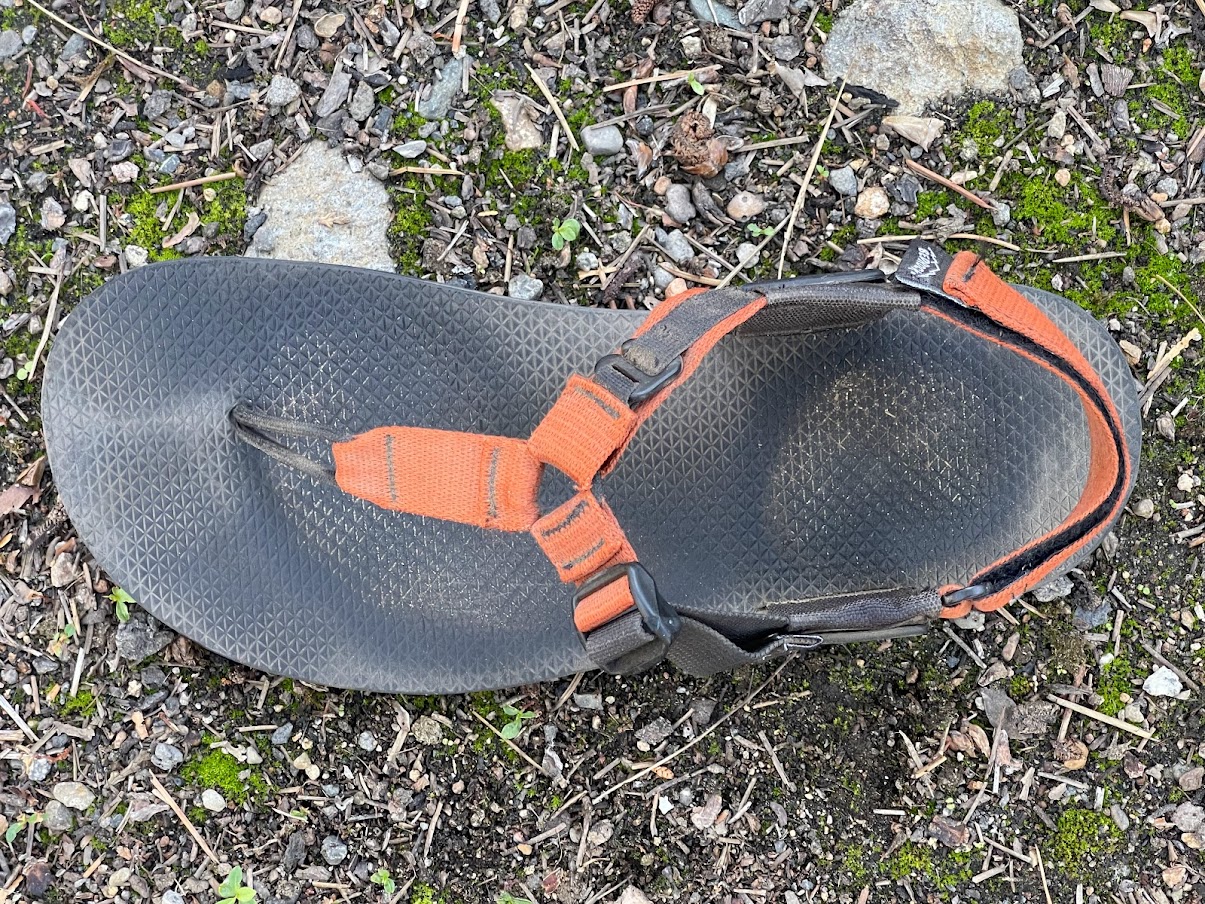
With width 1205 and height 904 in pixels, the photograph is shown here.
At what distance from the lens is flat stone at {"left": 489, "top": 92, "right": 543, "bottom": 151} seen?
198cm

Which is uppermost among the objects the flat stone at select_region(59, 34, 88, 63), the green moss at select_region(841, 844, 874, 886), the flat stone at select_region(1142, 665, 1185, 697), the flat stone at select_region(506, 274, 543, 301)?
the flat stone at select_region(59, 34, 88, 63)

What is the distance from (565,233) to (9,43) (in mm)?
1174

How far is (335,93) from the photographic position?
1.98 metres

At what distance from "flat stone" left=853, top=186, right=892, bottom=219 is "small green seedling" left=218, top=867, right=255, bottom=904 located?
181 centimetres

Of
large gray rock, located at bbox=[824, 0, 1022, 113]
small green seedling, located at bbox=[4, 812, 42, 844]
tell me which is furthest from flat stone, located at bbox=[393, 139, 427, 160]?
small green seedling, located at bbox=[4, 812, 42, 844]

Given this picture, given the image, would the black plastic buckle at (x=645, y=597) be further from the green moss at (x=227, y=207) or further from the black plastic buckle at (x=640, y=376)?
the green moss at (x=227, y=207)

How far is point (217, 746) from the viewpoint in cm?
197

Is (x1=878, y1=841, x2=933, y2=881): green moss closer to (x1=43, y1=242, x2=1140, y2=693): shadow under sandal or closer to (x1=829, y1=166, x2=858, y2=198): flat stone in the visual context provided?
(x1=43, y1=242, x2=1140, y2=693): shadow under sandal

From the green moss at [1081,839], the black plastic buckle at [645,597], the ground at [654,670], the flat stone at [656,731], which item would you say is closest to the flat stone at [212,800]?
the ground at [654,670]

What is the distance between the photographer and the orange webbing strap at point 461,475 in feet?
4.81

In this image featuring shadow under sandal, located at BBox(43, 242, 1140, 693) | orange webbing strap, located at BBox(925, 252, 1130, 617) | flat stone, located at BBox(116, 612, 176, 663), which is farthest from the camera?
flat stone, located at BBox(116, 612, 176, 663)

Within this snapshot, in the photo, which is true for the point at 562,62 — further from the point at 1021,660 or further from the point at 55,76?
the point at 1021,660

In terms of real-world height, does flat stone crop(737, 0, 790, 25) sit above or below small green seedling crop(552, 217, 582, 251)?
above

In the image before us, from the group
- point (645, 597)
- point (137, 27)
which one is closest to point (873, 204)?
point (645, 597)
